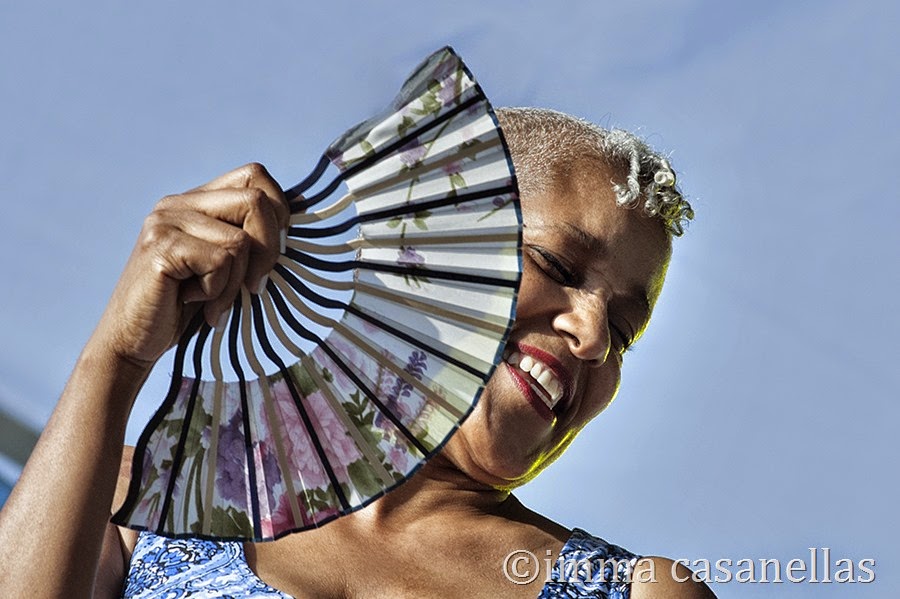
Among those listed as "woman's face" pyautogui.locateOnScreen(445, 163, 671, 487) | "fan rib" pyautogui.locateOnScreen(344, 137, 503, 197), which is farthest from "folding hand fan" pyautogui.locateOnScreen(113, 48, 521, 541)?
"woman's face" pyautogui.locateOnScreen(445, 163, 671, 487)

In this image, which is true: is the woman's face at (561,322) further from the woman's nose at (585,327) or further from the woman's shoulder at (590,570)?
the woman's shoulder at (590,570)

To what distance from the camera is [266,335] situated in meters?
1.02

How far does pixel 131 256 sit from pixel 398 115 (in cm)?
25

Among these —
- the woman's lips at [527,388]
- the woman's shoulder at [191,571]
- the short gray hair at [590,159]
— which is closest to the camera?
the woman's shoulder at [191,571]

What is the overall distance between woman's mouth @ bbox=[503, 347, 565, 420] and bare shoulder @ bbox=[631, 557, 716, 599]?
239mm

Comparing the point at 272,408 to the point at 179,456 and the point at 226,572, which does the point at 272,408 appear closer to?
the point at 179,456

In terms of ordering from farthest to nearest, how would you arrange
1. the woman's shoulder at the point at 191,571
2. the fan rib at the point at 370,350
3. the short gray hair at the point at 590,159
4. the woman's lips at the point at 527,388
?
the short gray hair at the point at 590,159, the woman's lips at the point at 527,388, the woman's shoulder at the point at 191,571, the fan rib at the point at 370,350

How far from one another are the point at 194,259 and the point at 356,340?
199 mm

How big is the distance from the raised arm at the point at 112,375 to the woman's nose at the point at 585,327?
598mm

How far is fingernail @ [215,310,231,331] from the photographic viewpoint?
38.4 inches

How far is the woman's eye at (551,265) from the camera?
1.46 m

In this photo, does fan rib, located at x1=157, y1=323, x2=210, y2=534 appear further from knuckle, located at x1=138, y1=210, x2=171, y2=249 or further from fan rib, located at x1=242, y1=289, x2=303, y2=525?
knuckle, located at x1=138, y1=210, x2=171, y2=249

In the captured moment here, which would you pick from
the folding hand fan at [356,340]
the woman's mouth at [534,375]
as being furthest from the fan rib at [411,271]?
the woman's mouth at [534,375]

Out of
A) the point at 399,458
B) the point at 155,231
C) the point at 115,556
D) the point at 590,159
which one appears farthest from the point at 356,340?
the point at 590,159
